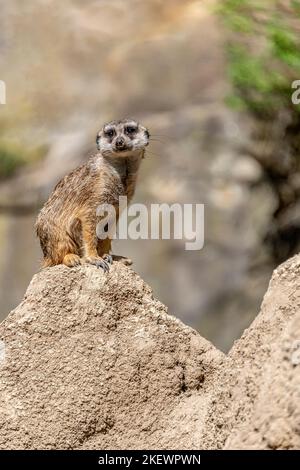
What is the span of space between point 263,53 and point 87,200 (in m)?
7.05

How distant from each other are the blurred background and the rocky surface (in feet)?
23.6

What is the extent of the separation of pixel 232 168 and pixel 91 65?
10.5ft

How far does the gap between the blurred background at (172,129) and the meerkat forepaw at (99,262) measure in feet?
22.2

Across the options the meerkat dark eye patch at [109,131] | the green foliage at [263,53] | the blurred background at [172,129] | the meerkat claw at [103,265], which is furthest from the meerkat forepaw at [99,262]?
the blurred background at [172,129]

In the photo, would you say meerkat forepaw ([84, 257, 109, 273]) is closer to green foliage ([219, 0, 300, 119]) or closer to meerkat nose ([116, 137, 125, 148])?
meerkat nose ([116, 137, 125, 148])

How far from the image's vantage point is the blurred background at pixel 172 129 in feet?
44.5

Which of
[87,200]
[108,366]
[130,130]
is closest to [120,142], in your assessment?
[130,130]

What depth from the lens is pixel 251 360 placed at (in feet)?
13.8

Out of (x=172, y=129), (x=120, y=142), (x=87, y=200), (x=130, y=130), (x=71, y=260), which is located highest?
(x=172, y=129)

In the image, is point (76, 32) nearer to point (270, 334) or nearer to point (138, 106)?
point (138, 106)

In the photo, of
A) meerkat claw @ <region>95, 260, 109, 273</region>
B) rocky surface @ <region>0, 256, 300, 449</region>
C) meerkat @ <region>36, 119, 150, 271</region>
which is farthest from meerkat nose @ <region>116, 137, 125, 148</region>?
rocky surface @ <region>0, 256, 300, 449</region>

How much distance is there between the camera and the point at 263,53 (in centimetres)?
1232

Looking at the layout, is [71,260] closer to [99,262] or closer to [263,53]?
[99,262]

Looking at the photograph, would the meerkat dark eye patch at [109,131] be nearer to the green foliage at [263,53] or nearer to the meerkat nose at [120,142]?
the meerkat nose at [120,142]
